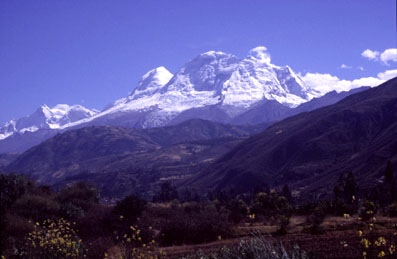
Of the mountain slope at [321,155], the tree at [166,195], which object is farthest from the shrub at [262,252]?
the mountain slope at [321,155]

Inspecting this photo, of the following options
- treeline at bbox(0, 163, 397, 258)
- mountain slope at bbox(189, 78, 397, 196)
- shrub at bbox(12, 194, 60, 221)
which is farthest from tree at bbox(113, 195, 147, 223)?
mountain slope at bbox(189, 78, 397, 196)

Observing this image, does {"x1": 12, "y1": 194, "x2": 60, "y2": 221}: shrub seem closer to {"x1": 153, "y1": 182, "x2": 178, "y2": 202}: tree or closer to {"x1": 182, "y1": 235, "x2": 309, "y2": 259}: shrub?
{"x1": 182, "y1": 235, "x2": 309, "y2": 259}: shrub

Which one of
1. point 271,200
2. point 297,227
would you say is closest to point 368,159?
point 271,200

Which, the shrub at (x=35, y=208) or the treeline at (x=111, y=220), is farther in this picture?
the shrub at (x=35, y=208)

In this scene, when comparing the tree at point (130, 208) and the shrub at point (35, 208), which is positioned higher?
the shrub at point (35, 208)

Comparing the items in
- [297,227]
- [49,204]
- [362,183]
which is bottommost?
[362,183]

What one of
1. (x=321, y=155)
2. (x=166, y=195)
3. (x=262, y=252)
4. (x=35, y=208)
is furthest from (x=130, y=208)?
(x=321, y=155)

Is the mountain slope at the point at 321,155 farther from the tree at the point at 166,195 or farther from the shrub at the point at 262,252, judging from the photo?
the shrub at the point at 262,252

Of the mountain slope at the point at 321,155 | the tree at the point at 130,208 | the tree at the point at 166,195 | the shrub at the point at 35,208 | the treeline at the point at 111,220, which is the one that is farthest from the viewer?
the mountain slope at the point at 321,155

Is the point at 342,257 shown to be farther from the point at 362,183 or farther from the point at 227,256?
the point at 362,183

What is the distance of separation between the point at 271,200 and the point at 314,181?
92.0 metres

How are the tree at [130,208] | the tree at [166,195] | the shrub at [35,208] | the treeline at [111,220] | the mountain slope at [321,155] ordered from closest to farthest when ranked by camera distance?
the treeline at [111,220] → the shrub at [35,208] → the tree at [130,208] → the tree at [166,195] → the mountain slope at [321,155]

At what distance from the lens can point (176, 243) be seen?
27672 millimetres

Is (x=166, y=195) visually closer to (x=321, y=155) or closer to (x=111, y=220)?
(x=111, y=220)
